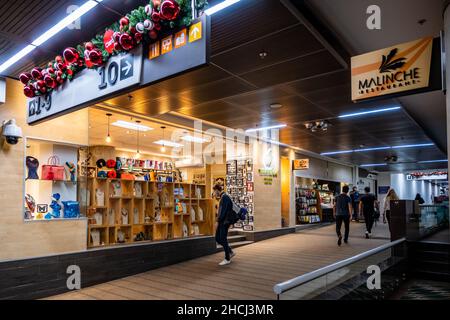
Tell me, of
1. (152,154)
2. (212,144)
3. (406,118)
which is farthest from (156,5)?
(152,154)

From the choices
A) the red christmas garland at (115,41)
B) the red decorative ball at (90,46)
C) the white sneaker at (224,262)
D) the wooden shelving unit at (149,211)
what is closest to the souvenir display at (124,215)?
the wooden shelving unit at (149,211)

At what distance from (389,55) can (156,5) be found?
2738 millimetres

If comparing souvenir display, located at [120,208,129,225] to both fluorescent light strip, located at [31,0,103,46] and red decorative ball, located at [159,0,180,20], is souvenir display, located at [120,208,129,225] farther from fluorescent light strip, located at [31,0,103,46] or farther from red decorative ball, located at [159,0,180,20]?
red decorative ball, located at [159,0,180,20]

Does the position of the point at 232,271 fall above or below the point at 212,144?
below

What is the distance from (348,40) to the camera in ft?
15.9

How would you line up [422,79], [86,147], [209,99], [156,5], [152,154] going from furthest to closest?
[152,154], [209,99], [86,147], [422,79], [156,5]

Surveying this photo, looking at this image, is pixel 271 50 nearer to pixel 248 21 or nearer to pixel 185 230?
pixel 248 21

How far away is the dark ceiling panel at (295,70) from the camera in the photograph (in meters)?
4.80

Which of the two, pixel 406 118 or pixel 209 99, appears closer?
pixel 209 99

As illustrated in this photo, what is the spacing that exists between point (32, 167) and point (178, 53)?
3.85 metres

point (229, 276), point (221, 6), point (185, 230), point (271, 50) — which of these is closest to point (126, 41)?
point (221, 6)

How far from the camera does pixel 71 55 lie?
379 centimetres
